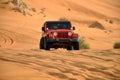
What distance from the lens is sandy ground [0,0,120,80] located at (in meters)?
10.3

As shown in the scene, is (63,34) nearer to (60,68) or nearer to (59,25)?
(59,25)

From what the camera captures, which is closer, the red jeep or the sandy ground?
the sandy ground

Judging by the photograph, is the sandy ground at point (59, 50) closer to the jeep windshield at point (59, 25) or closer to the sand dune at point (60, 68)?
the sand dune at point (60, 68)

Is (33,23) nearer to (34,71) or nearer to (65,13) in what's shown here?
(65,13)

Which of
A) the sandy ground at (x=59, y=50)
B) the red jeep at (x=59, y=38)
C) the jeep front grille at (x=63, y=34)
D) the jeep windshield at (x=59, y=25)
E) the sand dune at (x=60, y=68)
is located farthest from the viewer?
the jeep windshield at (x=59, y=25)

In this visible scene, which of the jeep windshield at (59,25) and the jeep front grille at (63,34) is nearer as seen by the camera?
the jeep front grille at (63,34)

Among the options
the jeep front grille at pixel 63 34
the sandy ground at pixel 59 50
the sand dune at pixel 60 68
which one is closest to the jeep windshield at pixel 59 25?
the jeep front grille at pixel 63 34

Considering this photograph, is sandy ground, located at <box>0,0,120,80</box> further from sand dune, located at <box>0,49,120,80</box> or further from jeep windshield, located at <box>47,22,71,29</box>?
jeep windshield, located at <box>47,22,71,29</box>

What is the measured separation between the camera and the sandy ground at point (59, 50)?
33.8ft

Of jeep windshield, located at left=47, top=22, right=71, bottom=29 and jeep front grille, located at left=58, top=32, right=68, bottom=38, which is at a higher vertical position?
jeep windshield, located at left=47, top=22, right=71, bottom=29

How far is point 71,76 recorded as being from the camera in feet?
33.4

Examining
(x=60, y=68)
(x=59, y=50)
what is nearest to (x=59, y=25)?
(x=59, y=50)

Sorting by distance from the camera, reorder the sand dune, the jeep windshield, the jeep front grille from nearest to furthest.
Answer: the sand dune, the jeep front grille, the jeep windshield

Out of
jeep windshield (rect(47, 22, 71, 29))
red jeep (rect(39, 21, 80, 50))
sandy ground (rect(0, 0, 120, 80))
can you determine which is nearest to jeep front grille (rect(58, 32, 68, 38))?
red jeep (rect(39, 21, 80, 50))
